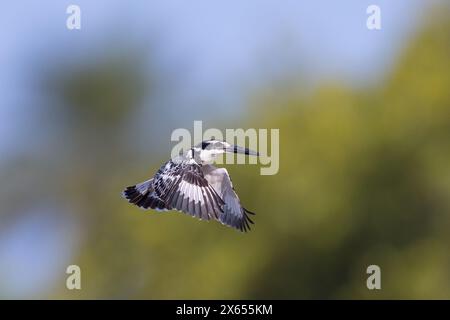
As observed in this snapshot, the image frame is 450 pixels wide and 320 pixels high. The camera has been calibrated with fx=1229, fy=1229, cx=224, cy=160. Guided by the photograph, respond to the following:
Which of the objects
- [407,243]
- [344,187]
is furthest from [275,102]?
[407,243]

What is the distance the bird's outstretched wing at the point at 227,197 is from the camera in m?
9.09

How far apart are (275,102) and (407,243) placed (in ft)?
9.19

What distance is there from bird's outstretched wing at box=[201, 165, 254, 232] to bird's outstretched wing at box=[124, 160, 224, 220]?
0.21 m

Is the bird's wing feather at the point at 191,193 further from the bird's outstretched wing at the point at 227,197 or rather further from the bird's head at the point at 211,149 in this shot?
the bird's outstretched wing at the point at 227,197

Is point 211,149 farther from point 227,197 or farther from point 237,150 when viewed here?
point 227,197

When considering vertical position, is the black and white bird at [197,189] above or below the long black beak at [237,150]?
below

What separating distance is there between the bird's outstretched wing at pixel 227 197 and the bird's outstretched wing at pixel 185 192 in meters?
0.21

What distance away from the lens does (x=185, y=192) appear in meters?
8.66

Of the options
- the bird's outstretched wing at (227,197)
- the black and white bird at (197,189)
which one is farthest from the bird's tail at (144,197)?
the bird's outstretched wing at (227,197)

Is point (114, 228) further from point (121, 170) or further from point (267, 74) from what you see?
point (267, 74)

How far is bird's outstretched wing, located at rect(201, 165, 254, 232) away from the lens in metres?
9.09

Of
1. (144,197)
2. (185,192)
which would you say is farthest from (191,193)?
(144,197)

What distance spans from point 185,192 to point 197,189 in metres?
0.09

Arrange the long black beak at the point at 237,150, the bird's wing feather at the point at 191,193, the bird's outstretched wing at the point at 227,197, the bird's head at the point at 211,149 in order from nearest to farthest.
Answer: the bird's wing feather at the point at 191,193 → the long black beak at the point at 237,150 → the bird's head at the point at 211,149 → the bird's outstretched wing at the point at 227,197
